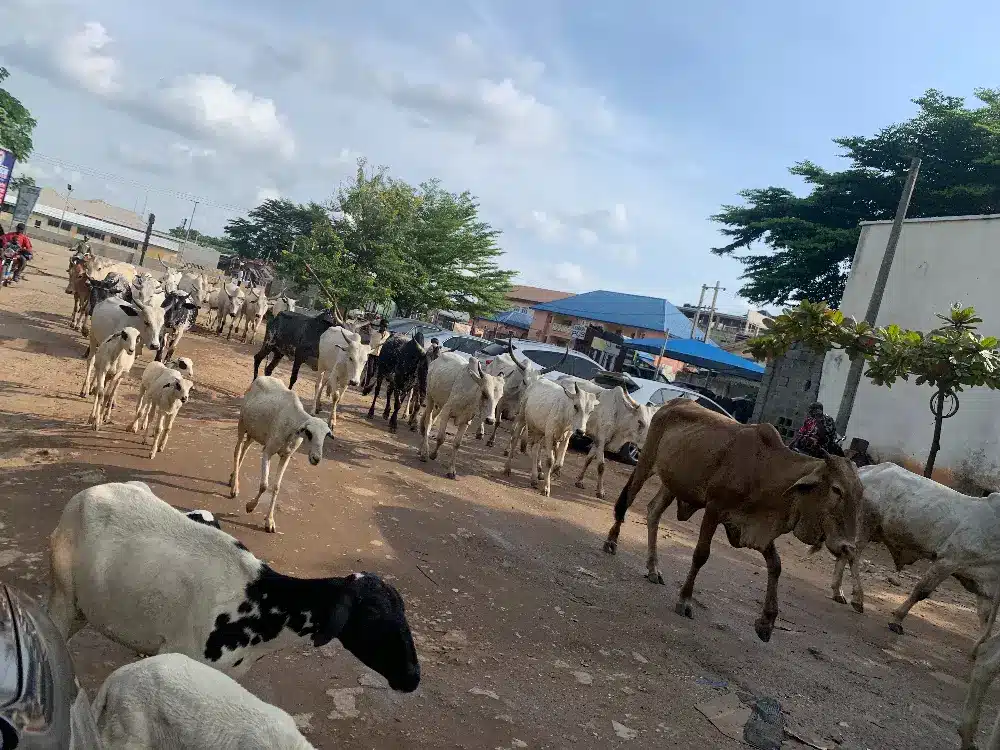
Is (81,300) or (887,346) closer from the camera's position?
(887,346)

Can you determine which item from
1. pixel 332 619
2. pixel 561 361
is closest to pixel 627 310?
pixel 561 361

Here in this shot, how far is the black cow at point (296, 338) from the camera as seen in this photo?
13.5m

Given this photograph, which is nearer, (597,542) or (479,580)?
(479,580)

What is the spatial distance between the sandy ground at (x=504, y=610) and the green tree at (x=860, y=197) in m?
18.6

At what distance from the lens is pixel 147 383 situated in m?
8.28

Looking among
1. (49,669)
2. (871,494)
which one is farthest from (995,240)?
(49,669)

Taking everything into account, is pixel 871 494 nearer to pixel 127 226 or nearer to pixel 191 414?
pixel 191 414

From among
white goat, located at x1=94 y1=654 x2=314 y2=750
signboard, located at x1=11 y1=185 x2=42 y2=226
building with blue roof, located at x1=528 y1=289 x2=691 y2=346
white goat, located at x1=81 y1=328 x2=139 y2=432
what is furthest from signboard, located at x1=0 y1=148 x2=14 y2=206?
building with blue roof, located at x1=528 y1=289 x2=691 y2=346

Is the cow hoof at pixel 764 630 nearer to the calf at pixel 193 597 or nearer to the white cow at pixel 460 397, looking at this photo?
the calf at pixel 193 597

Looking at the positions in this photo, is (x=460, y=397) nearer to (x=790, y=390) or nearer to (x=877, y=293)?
(x=877, y=293)

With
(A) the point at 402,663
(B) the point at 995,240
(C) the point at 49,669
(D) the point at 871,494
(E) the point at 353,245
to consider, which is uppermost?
(B) the point at 995,240

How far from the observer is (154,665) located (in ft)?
8.67

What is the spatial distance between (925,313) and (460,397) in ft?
47.4

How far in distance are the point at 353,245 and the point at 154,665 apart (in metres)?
24.6
